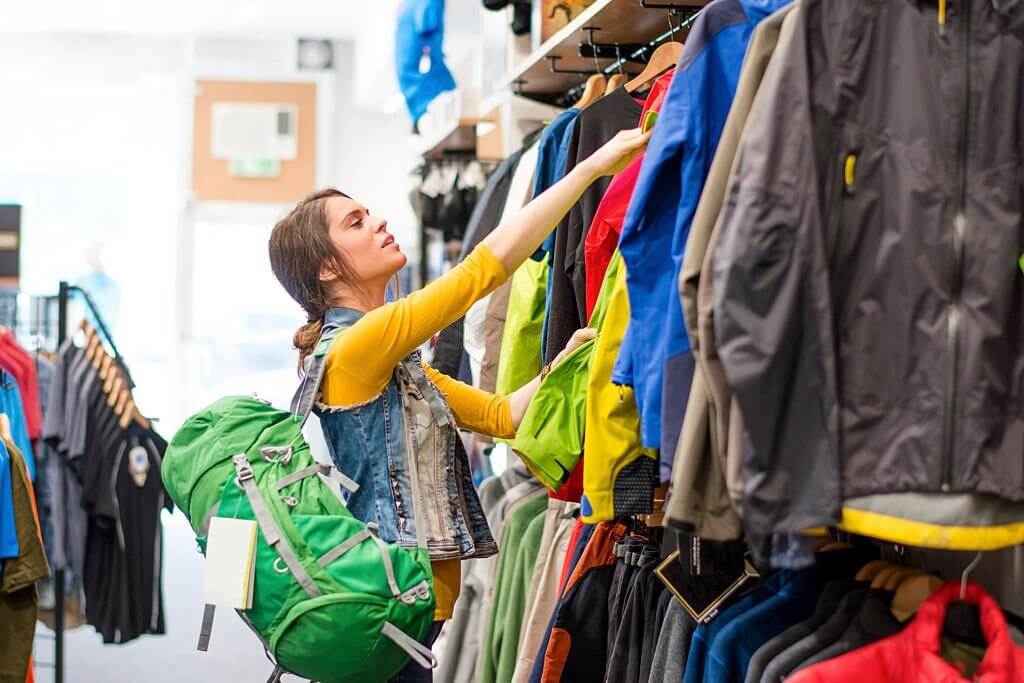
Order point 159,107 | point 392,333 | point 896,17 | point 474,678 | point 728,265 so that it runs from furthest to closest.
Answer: point 159,107, point 474,678, point 392,333, point 896,17, point 728,265

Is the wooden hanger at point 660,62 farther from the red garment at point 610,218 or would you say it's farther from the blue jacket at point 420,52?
the blue jacket at point 420,52

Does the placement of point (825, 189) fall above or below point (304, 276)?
above

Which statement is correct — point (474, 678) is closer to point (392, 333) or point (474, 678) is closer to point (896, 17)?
point (392, 333)

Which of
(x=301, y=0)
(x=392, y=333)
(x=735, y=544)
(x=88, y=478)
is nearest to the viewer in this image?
(x=735, y=544)

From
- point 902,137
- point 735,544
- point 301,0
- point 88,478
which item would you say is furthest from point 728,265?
point 301,0

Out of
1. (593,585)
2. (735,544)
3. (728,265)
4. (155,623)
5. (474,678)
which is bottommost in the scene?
(155,623)

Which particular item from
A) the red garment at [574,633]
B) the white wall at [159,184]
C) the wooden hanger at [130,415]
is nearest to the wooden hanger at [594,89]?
the red garment at [574,633]

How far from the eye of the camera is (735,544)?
1928 millimetres

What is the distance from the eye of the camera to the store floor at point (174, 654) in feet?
15.3

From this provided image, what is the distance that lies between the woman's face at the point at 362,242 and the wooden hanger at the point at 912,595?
113 centimetres

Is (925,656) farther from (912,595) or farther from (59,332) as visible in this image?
(59,332)

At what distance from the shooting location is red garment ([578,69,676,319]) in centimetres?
220

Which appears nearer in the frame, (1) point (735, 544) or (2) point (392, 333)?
(1) point (735, 544)

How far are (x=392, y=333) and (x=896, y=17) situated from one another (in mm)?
991
